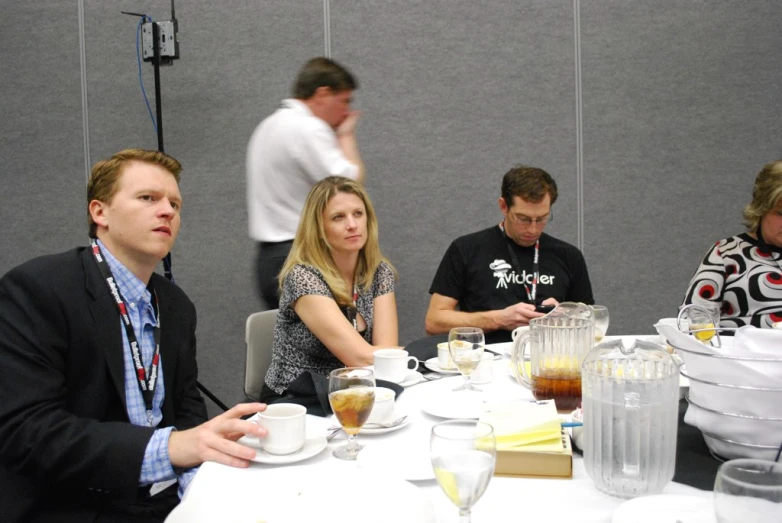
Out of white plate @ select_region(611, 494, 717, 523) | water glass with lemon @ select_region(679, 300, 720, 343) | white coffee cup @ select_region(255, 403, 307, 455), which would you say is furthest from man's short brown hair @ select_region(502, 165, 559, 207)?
white plate @ select_region(611, 494, 717, 523)

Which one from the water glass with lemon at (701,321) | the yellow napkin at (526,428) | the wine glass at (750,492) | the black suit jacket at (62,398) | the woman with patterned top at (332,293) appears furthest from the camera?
the woman with patterned top at (332,293)

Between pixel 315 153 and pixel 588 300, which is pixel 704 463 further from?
pixel 315 153

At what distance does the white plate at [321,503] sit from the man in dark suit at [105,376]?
188 millimetres

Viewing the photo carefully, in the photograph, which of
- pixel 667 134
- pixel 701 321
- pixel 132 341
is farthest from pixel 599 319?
pixel 667 134

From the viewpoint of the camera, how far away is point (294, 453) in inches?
42.3

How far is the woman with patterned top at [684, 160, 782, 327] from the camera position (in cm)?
232

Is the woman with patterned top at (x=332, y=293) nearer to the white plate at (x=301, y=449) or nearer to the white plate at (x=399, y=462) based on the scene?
the white plate at (x=301, y=449)

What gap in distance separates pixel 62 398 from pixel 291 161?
1655mm

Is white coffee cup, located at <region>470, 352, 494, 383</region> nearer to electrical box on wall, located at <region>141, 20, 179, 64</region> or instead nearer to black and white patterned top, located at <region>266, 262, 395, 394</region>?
black and white patterned top, located at <region>266, 262, 395, 394</region>

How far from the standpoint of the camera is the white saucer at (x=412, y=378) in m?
1.51

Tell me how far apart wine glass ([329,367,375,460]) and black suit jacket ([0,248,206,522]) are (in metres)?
0.38

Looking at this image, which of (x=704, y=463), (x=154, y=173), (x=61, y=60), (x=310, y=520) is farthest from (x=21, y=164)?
(x=704, y=463)

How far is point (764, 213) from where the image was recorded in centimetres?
233

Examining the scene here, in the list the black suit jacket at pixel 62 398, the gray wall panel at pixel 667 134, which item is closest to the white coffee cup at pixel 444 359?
the black suit jacket at pixel 62 398
